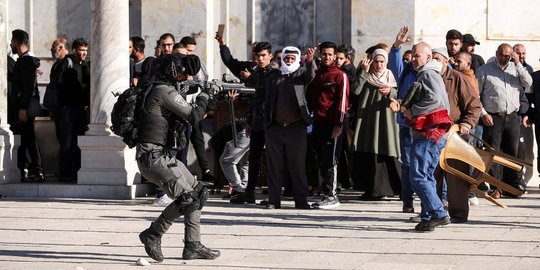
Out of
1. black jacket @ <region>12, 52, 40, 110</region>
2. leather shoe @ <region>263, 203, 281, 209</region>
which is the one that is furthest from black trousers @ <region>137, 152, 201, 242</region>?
black jacket @ <region>12, 52, 40, 110</region>

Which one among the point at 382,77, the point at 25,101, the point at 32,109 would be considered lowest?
the point at 32,109

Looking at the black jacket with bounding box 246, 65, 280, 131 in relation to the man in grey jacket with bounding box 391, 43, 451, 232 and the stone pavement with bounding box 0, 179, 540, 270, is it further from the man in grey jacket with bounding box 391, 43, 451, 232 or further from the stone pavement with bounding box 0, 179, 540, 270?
the man in grey jacket with bounding box 391, 43, 451, 232

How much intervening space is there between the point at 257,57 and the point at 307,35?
4.28 metres

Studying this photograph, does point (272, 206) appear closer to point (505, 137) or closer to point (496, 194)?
point (496, 194)

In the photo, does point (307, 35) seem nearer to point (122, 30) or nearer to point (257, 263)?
point (122, 30)

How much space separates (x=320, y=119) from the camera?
15781 millimetres

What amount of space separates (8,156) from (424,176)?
21.3 ft

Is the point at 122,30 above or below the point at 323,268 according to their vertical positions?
above

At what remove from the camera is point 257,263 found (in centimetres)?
1087

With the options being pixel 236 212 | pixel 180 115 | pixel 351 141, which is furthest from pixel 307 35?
pixel 180 115

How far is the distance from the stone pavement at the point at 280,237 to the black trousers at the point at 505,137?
1035mm

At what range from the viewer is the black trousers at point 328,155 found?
15.7 meters

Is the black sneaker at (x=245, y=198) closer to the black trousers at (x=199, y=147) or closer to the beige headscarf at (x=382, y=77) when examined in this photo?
the black trousers at (x=199, y=147)

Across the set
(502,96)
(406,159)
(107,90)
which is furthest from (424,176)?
(107,90)
